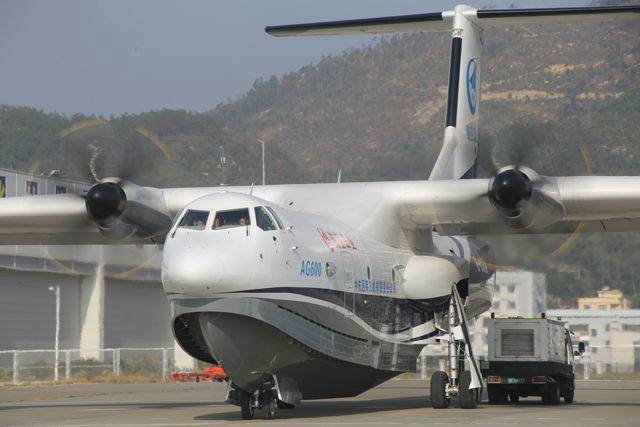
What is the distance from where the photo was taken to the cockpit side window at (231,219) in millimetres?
14914

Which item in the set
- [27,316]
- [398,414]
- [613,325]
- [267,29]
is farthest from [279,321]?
[613,325]

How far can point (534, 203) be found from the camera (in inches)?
699

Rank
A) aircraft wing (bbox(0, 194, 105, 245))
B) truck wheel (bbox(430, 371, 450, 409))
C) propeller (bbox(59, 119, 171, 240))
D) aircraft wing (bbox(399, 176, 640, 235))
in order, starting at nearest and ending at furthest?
aircraft wing (bbox(399, 176, 640, 235)), truck wheel (bbox(430, 371, 450, 409)), propeller (bbox(59, 119, 171, 240)), aircraft wing (bbox(0, 194, 105, 245))

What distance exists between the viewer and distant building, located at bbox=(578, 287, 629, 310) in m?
66.3

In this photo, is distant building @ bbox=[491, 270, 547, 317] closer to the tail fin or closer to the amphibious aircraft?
the tail fin

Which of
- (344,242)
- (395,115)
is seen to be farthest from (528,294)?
(395,115)

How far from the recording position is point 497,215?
18828 mm

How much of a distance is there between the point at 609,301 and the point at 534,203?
5688 centimetres

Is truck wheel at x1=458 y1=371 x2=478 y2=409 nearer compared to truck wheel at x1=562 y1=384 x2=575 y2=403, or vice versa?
truck wheel at x1=458 y1=371 x2=478 y2=409

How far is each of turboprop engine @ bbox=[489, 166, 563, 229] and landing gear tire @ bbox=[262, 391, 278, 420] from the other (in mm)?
4883

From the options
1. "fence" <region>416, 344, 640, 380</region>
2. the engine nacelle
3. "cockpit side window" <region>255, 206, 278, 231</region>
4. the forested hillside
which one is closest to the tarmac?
the engine nacelle

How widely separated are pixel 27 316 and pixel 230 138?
74166 mm

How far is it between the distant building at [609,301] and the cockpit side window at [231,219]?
49445mm

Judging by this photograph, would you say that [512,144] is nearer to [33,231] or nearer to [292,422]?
[292,422]
